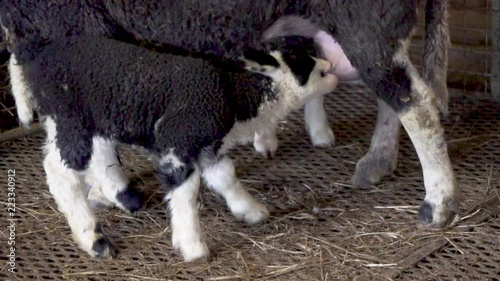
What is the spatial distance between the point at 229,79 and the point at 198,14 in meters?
0.38

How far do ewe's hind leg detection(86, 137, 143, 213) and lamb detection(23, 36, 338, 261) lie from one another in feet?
1.10

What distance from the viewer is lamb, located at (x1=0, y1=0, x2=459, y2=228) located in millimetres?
3863

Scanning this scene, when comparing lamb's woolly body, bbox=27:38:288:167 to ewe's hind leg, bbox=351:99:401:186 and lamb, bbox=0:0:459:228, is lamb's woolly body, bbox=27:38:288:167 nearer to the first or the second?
lamb, bbox=0:0:459:228

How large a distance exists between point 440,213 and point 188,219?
1111mm

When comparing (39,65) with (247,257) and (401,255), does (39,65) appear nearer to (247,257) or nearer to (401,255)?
(247,257)

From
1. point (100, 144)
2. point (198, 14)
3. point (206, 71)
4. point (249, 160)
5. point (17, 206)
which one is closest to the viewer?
point (206, 71)

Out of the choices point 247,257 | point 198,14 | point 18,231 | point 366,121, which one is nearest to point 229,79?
point 198,14

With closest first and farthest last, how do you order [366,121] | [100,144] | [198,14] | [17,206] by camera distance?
[198,14], [100,144], [17,206], [366,121]

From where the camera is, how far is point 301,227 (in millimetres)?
4199

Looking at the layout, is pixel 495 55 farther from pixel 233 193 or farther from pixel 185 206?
pixel 185 206

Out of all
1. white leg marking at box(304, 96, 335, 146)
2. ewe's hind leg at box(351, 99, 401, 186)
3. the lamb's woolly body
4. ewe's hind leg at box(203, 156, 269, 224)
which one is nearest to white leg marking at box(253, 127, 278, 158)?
white leg marking at box(304, 96, 335, 146)

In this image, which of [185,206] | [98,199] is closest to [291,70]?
[185,206]

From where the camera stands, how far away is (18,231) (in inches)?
169

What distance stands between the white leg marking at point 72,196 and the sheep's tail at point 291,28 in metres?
0.99
